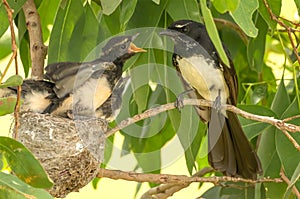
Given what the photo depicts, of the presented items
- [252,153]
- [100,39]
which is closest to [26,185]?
[100,39]

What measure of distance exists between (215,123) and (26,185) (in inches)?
69.5

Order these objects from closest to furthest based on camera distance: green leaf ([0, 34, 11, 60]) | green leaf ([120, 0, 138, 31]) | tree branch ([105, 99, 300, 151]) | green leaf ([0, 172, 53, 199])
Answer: green leaf ([0, 172, 53, 199]) < tree branch ([105, 99, 300, 151]) < green leaf ([120, 0, 138, 31]) < green leaf ([0, 34, 11, 60])

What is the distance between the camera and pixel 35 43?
10.6 ft

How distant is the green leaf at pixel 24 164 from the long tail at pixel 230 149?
148 cm

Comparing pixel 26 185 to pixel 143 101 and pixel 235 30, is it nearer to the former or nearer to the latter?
pixel 143 101

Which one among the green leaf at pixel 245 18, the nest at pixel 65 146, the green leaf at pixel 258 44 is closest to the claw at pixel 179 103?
the nest at pixel 65 146

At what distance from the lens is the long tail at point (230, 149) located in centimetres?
356

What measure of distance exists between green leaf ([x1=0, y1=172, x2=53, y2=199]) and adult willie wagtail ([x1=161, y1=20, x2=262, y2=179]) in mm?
1481

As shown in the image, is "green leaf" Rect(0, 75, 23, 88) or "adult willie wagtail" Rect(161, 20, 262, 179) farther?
"adult willie wagtail" Rect(161, 20, 262, 179)

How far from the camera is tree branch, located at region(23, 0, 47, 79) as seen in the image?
3.24m

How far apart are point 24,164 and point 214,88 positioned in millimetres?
1567

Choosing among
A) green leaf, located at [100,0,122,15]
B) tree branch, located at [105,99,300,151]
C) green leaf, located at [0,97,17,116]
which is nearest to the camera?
green leaf, located at [0,97,17,116]

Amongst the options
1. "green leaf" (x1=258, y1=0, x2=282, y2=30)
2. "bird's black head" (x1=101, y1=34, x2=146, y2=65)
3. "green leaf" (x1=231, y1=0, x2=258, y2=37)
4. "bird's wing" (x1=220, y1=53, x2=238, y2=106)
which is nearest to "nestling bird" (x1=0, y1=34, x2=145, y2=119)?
"bird's black head" (x1=101, y1=34, x2=146, y2=65)

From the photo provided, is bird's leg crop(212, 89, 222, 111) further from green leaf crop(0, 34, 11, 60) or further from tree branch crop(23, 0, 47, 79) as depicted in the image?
green leaf crop(0, 34, 11, 60)
